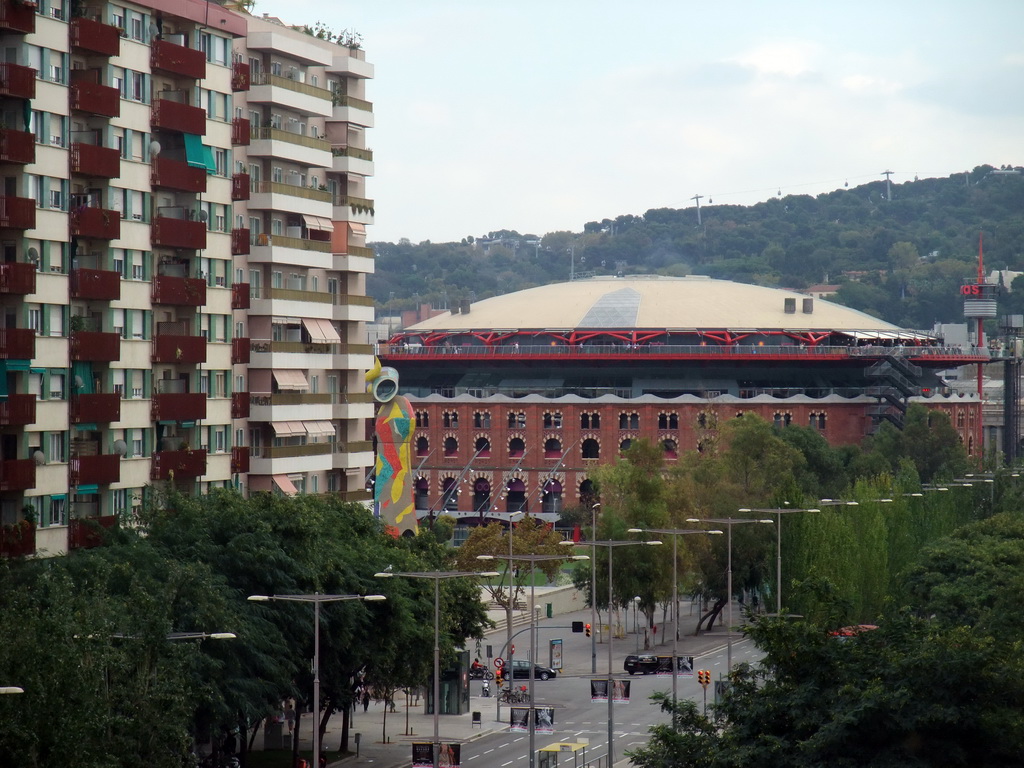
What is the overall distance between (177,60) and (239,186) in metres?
7.52

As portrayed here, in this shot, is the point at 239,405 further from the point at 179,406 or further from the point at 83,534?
the point at 83,534

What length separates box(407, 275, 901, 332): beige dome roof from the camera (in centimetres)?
16650

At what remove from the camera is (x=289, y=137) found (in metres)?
82.6

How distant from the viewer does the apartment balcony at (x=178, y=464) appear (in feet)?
236

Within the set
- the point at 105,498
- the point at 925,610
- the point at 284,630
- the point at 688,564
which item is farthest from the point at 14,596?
the point at 688,564

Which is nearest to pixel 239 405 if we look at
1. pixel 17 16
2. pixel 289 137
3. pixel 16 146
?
pixel 289 137

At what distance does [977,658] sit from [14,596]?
80.0ft

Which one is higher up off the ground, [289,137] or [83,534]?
[289,137]

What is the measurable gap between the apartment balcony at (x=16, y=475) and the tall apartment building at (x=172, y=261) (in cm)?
7

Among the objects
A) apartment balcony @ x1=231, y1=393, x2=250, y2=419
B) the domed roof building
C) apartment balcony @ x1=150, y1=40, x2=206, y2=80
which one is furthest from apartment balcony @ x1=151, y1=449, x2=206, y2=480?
the domed roof building

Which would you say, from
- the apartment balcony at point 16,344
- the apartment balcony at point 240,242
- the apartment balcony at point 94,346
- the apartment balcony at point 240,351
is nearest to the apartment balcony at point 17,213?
the apartment balcony at point 16,344

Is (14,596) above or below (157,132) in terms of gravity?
below

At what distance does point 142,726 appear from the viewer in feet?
151

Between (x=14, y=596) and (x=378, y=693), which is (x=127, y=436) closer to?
(x=378, y=693)
